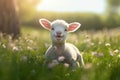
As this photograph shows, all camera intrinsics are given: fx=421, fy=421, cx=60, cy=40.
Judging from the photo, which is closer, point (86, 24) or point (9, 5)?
point (9, 5)

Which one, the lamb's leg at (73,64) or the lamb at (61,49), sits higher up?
the lamb at (61,49)

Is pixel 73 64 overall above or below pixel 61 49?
below

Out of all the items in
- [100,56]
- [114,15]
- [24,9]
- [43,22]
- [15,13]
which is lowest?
[114,15]

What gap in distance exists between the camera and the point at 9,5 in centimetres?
1330

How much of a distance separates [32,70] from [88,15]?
50845 mm

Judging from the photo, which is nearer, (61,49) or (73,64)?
(73,64)

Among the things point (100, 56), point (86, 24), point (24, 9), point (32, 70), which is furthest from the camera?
point (86, 24)

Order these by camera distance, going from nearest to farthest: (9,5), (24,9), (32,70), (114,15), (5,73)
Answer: (5,73) < (32,70) < (9,5) < (24,9) < (114,15)

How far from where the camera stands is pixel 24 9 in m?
40.1

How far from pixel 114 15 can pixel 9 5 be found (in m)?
49.8

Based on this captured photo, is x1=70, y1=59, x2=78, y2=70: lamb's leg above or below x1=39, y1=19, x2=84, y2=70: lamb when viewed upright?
below

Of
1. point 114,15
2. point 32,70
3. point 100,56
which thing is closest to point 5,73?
point 32,70

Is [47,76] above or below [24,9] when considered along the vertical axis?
above

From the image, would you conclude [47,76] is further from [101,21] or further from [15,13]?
[101,21]
